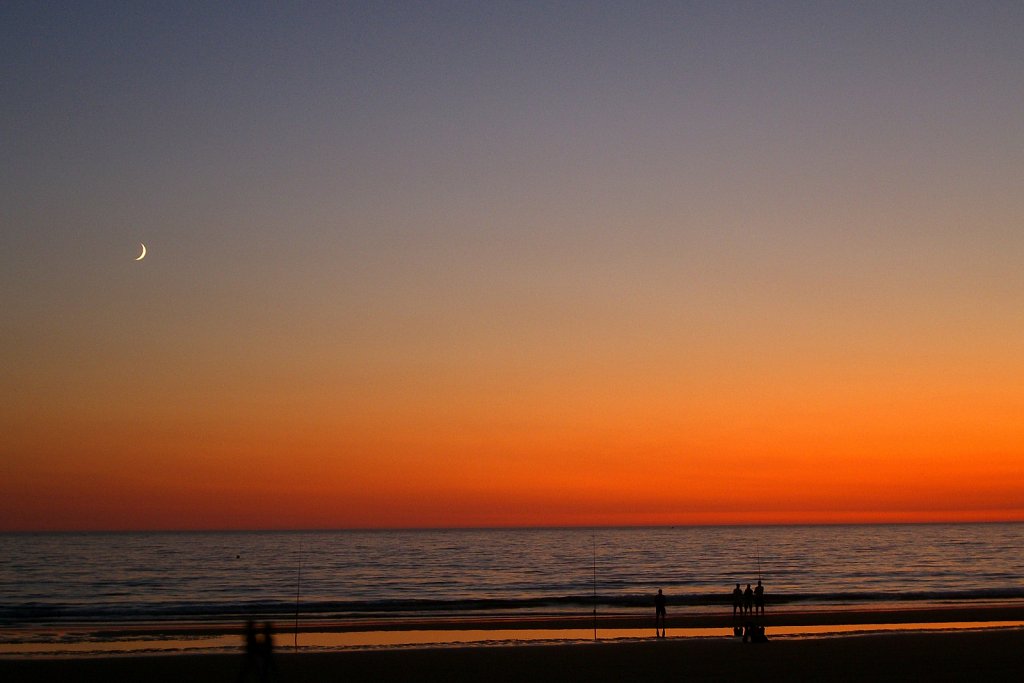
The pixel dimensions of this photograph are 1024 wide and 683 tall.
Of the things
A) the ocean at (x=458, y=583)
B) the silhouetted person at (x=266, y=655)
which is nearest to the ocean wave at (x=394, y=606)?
the ocean at (x=458, y=583)

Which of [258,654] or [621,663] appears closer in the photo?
[258,654]

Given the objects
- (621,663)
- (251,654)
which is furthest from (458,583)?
(251,654)

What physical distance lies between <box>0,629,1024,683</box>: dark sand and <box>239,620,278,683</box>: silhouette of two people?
2.35 m

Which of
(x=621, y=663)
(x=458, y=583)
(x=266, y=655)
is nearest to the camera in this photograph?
(x=266, y=655)

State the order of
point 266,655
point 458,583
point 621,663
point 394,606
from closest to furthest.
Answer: point 266,655 → point 621,663 → point 394,606 → point 458,583

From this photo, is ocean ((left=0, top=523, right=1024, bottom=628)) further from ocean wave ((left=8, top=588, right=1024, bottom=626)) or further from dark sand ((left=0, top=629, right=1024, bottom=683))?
dark sand ((left=0, top=629, right=1024, bottom=683))

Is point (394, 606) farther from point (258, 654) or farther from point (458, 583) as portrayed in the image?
point (258, 654)

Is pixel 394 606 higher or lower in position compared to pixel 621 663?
lower

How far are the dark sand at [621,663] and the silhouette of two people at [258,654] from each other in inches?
92.6

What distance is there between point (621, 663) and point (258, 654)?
9.21m

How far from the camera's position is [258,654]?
1756 cm

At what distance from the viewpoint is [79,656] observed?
2659 cm

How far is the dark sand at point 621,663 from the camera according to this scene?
2084 centimetres

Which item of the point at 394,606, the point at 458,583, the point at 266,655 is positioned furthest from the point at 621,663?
the point at 458,583
